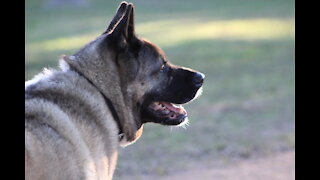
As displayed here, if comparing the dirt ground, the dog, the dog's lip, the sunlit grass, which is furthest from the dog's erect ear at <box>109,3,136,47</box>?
the sunlit grass

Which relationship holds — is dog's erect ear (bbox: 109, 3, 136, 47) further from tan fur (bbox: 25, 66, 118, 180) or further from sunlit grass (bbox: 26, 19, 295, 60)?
sunlit grass (bbox: 26, 19, 295, 60)

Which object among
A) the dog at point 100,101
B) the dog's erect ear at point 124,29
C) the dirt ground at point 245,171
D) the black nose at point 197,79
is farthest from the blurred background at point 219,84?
the dog's erect ear at point 124,29

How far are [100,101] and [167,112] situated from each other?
819 mm

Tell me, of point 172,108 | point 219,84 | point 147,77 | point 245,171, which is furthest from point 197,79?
point 219,84

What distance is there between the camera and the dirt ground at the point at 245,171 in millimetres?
8359

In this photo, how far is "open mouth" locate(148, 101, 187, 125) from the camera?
5.30 m

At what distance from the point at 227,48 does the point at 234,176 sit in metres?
12.1

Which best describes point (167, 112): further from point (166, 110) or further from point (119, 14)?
point (119, 14)

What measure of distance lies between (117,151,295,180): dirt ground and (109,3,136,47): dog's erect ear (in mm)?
3730

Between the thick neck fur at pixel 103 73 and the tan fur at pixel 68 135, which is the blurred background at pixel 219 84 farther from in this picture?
the tan fur at pixel 68 135

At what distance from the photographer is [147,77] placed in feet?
17.0

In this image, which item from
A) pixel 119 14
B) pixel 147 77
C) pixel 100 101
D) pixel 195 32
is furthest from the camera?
pixel 195 32

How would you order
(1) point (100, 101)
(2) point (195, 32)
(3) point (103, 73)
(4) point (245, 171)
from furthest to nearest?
Result: 1. (2) point (195, 32)
2. (4) point (245, 171)
3. (3) point (103, 73)
4. (1) point (100, 101)

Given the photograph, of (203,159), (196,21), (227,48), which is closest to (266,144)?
(203,159)
